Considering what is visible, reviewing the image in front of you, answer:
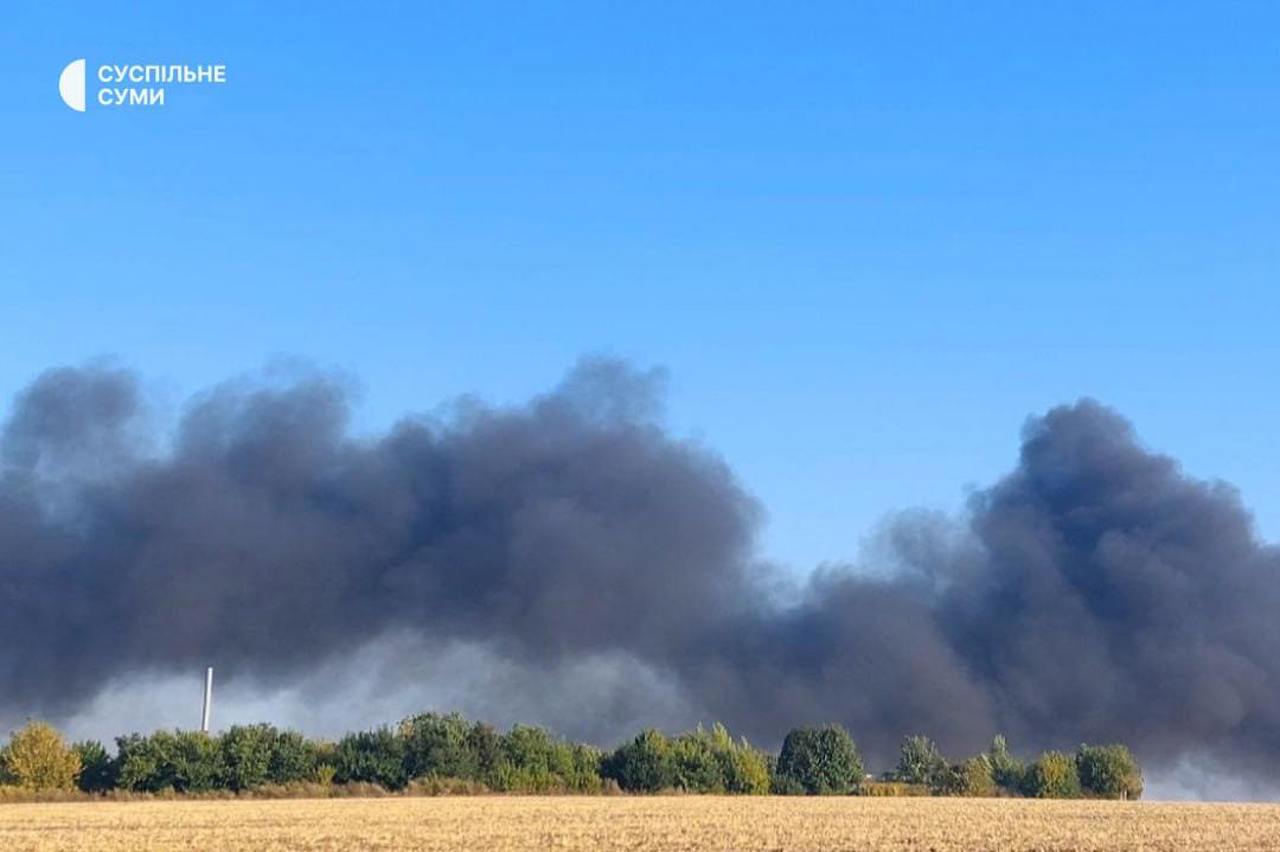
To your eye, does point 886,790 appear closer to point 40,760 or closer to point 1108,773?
point 1108,773

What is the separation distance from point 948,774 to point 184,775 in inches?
2451

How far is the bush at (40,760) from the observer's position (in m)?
90.0

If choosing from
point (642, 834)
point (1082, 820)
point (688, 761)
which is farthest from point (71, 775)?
point (1082, 820)

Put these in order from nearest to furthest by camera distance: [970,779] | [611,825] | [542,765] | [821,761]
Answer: [611,825] < [542,765] < [821,761] < [970,779]

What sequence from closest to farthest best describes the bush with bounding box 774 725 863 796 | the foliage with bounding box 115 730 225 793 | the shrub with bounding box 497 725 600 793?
the foliage with bounding box 115 730 225 793
the shrub with bounding box 497 725 600 793
the bush with bounding box 774 725 863 796

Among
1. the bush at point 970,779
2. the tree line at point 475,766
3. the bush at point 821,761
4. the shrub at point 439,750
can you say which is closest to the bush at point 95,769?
the tree line at point 475,766

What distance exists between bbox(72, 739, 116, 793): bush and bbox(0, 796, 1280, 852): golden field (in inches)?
294

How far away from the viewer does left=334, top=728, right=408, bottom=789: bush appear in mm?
95188

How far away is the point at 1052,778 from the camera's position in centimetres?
12156

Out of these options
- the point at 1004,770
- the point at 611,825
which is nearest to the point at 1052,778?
the point at 1004,770

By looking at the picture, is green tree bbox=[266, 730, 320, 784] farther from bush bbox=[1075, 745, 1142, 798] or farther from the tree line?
bush bbox=[1075, 745, 1142, 798]

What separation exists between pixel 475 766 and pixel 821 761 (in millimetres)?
28819

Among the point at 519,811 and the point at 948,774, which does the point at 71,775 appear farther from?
the point at 948,774

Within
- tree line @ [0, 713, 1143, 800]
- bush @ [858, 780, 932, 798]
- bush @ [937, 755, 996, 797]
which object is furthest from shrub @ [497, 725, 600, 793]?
bush @ [937, 755, 996, 797]
